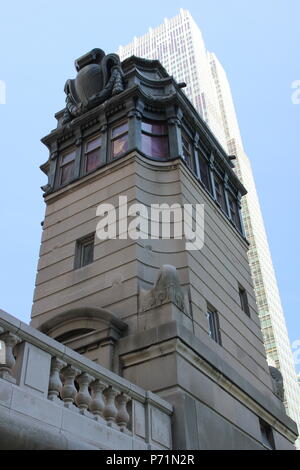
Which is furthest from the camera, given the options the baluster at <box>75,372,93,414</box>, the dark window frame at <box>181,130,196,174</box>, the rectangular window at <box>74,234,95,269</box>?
the dark window frame at <box>181,130,196,174</box>

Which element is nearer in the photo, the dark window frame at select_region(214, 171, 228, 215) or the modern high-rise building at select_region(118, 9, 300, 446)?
the dark window frame at select_region(214, 171, 228, 215)

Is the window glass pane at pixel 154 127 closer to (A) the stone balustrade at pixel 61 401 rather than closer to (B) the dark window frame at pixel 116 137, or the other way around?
(B) the dark window frame at pixel 116 137

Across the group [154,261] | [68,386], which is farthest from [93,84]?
[68,386]

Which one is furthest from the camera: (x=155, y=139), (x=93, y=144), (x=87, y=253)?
(x=93, y=144)

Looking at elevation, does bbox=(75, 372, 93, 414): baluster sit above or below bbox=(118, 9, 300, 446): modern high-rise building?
below

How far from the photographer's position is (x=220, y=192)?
25.1 metres

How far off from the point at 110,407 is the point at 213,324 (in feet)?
26.2

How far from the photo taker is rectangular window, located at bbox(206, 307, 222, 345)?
57.6ft

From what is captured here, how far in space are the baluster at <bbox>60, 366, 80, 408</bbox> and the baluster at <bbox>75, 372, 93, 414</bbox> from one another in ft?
0.56

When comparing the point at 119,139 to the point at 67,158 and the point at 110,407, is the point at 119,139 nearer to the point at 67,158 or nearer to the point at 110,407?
the point at 67,158

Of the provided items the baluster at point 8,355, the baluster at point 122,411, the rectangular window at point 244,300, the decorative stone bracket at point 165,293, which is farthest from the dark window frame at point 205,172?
the baluster at point 8,355

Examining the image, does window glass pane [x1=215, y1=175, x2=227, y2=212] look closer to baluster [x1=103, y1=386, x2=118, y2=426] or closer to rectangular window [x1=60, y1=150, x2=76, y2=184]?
rectangular window [x1=60, y1=150, x2=76, y2=184]

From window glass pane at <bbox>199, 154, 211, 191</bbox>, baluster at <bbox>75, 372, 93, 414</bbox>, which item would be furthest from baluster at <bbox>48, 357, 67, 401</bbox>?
window glass pane at <bbox>199, 154, 211, 191</bbox>

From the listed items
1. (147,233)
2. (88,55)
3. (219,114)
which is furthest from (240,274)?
(219,114)
